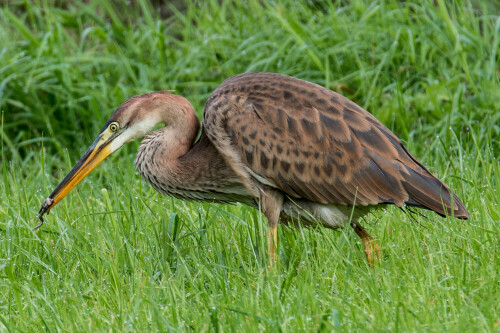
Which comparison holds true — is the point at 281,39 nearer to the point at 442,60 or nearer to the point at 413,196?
the point at 442,60

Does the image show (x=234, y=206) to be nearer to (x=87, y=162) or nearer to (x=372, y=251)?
(x=87, y=162)

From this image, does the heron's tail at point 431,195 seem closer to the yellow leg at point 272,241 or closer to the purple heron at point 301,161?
the purple heron at point 301,161

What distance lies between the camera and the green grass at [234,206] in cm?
357

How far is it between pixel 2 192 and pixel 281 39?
2909mm

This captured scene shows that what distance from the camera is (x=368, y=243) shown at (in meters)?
4.61

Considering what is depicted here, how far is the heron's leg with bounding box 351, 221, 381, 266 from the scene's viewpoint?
4434 millimetres

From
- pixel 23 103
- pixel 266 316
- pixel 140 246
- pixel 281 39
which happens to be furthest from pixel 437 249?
pixel 23 103

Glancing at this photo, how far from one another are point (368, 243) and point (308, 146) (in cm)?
64

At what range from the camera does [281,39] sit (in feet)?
24.1

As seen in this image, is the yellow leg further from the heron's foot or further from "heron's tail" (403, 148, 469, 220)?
"heron's tail" (403, 148, 469, 220)

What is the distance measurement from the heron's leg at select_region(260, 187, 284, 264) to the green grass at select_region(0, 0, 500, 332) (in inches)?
5.5

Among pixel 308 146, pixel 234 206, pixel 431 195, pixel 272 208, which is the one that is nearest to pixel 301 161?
pixel 308 146

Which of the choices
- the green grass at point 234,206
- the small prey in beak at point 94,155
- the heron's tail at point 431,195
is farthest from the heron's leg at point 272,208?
the small prey in beak at point 94,155

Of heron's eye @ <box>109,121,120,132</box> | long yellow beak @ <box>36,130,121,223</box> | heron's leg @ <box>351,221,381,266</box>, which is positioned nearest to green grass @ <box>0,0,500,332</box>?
heron's leg @ <box>351,221,381,266</box>
